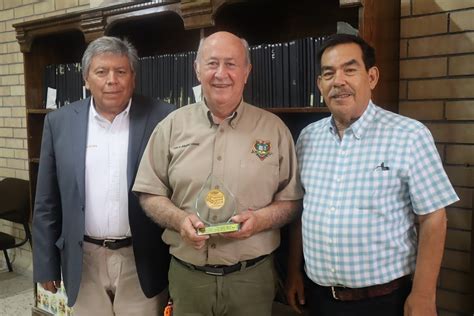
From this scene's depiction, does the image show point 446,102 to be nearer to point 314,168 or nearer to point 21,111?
point 314,168

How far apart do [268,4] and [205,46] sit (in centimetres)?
65

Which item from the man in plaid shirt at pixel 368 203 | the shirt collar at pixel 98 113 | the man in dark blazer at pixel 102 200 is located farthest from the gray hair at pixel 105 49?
the man in plaid shirt at pixel 368 203

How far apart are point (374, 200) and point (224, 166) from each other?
0.50 metres

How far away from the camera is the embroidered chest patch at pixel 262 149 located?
1.58 metres

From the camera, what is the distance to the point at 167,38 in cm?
271

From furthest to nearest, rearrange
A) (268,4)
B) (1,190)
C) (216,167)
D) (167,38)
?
(1,190)
(167,38)
(268,4)
(216,167)

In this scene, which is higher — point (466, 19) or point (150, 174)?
point (466, 19)

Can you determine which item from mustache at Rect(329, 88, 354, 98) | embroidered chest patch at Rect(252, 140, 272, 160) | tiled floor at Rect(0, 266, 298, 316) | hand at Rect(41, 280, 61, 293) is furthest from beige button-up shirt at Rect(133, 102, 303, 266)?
tiled floor at Rect(0, 266, 298, 316)

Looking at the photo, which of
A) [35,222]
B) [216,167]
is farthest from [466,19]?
Result: [35,222]

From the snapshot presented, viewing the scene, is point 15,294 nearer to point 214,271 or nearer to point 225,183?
point 214,271

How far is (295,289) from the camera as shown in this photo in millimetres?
1700

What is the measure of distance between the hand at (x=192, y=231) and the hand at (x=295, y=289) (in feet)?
1.38

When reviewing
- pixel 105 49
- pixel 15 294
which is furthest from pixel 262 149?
pixel 15 294

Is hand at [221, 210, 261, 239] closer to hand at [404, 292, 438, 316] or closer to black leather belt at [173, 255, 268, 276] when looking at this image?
black leather belt at [173, 255, 268, 276]
